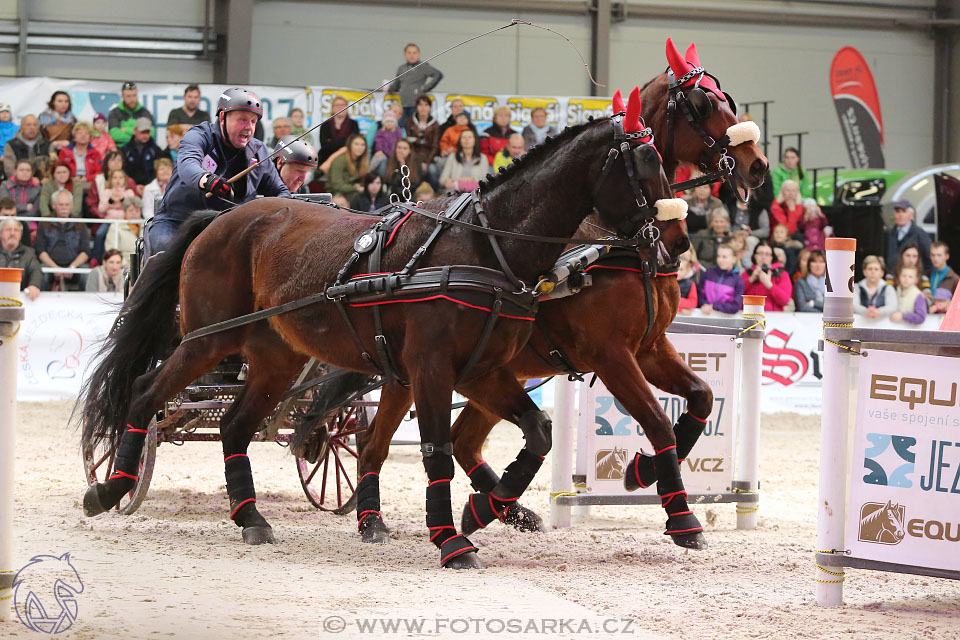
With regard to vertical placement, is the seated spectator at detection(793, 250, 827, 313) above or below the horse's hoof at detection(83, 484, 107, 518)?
above

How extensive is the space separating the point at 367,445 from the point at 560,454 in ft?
3.43

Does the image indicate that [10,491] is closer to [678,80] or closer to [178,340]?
[178,340]

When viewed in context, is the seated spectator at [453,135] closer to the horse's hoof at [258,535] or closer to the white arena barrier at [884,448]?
the horse's hoof at [258,535]

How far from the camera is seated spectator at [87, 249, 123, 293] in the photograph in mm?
11242

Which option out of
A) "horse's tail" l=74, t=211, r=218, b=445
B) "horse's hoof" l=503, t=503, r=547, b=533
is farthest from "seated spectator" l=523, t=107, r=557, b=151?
"horse's hoof" l=503, t=503, r=547, b=533

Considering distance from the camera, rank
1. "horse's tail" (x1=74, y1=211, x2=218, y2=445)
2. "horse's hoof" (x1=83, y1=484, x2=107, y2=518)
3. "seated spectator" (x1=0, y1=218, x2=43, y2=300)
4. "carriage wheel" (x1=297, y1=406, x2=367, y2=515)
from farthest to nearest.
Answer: "seated spectator" (x1=0, y1=218, x2=43, y2=300)
"carriage wheel" (x1=297, y1=406, x2=367, y2=515)
"horse's tail" (x1=74, y1=211, x2=218, y2=445)
"horse's hoof" (x1=83, y1=484, x2=107, y2=518)

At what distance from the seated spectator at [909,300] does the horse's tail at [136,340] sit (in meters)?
8.28

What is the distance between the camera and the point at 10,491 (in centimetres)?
366

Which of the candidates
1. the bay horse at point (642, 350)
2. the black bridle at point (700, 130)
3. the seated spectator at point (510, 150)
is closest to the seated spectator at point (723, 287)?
the seated spectator at point (510, 150)

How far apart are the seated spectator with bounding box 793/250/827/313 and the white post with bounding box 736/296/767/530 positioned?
21.0 ft

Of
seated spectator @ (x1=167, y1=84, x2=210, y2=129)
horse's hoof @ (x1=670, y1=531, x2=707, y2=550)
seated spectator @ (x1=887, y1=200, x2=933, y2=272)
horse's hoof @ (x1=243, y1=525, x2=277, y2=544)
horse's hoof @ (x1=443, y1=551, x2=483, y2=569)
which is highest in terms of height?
seated spectator @ (x1=167, y1=84, x2=210, y2=129)

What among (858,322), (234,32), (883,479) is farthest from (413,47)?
(883,479)

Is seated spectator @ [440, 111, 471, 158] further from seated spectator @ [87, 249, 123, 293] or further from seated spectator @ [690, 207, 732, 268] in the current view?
seated spectator @ [87, 249, 123, 293]

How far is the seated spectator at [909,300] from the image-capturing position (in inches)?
458
